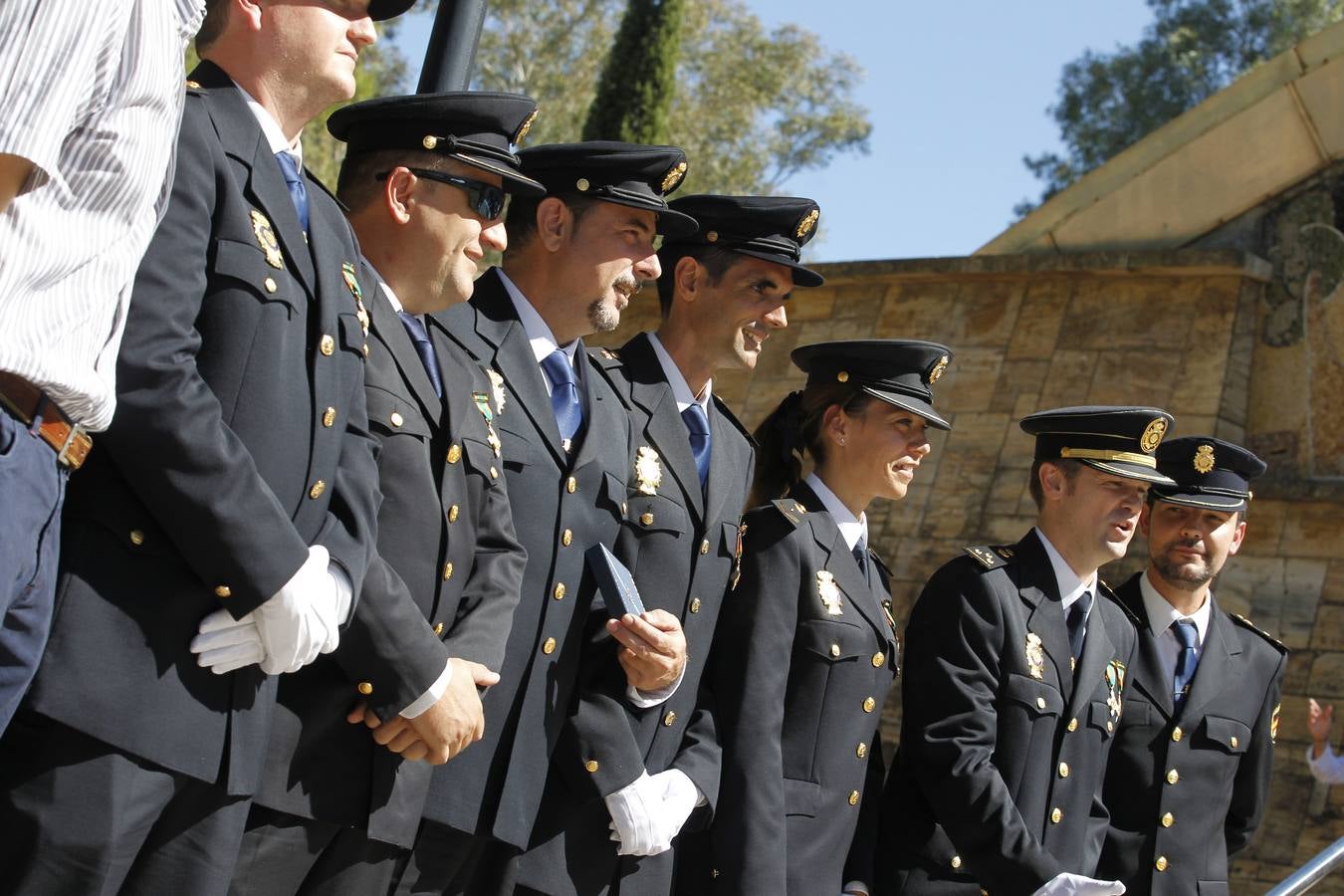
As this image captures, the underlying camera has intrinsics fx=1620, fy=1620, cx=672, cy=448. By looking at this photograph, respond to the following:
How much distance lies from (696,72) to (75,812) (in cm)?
2985

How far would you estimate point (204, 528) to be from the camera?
2637 mm

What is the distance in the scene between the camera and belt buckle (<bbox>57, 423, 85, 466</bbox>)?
2396mm

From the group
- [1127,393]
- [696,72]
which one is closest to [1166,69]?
[696,72]

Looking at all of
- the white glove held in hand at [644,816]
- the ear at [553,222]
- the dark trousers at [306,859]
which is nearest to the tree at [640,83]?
the ear at [553,222]

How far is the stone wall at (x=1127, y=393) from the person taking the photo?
8258 millimetres

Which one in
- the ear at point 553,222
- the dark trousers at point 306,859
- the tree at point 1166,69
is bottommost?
the dark trousers at point 306,859

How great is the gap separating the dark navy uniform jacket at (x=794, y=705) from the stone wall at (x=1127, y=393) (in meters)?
4.07

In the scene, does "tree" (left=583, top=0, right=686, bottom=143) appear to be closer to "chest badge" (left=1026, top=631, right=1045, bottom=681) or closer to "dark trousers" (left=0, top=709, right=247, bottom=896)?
"chest badge" (left=1026, top=631, right=1045, bottom=681)

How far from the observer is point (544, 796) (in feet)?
12.8

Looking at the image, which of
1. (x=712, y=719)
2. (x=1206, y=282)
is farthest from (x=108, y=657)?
(x=1206, y=282)

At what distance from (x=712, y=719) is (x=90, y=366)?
243 cm

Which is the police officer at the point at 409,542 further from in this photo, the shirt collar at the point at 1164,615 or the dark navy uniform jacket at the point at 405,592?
the shirt collar at the point at 1164,615

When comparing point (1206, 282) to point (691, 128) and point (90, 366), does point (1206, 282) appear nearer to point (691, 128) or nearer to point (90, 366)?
point (90, 366)

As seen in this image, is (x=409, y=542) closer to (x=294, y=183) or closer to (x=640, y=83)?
(x=294, y=183)
